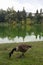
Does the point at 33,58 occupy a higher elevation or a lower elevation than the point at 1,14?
lower

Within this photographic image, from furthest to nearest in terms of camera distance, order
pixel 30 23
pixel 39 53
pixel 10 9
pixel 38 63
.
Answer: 1. pixel 10 9
2. pixel 30 23
3. pixel 39 53
4. pixel 38 63

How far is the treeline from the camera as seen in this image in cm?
7569

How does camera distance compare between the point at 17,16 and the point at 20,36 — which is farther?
the point at 17,16

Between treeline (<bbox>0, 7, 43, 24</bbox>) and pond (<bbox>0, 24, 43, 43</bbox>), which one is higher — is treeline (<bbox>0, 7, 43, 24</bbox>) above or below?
above

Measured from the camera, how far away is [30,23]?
243 ft

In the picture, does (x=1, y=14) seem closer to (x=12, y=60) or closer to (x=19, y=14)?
(x=19, y=14)

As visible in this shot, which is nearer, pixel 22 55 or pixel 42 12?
pixel 22 55

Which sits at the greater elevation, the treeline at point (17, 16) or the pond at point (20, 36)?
the treeline at point (17, 16)

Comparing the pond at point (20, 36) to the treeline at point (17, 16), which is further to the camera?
the treeline at point (17, 16)

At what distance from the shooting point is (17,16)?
76.1 meters

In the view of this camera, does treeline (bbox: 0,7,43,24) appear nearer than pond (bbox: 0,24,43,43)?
No

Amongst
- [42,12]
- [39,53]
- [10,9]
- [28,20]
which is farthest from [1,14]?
[39,53]

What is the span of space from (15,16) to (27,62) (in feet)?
219

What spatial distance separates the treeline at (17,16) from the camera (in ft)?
248
